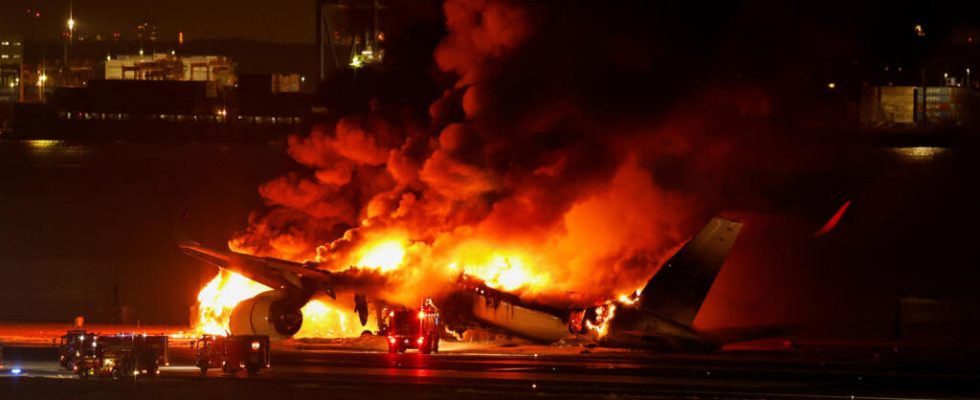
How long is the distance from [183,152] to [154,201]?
16.9 metres

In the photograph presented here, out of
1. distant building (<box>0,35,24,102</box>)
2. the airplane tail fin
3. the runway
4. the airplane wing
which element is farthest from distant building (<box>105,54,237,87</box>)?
the runway

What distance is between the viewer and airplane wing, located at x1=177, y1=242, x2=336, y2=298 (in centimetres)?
4550

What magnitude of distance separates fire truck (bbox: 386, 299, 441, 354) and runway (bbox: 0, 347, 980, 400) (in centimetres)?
85

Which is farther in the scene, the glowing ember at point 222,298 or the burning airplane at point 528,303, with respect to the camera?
the glowing ember at point 222,298

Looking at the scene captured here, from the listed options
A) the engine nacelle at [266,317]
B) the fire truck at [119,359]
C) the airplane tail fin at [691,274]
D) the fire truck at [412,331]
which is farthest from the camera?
the engine nacelle at [266,317]

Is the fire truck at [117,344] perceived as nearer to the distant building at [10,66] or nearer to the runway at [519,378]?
the runway at [519,378]

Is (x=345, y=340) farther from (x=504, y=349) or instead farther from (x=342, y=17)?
(x=342, y=17)

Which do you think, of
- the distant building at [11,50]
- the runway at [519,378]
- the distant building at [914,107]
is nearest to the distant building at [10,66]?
the distant building at [11,50]

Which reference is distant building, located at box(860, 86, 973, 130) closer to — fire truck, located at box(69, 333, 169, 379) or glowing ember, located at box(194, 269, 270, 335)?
glowing ember, located at box(194, 269, 270, 335)

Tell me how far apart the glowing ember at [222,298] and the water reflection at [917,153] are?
4197 centimetres

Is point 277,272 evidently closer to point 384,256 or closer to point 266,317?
point 266,317

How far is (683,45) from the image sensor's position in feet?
159

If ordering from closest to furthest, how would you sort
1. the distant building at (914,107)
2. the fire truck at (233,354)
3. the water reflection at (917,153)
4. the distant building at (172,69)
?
the fire truck at (233,354), the water reflection at (917,153), the distant building at (914,107), the distant building at (172,69)

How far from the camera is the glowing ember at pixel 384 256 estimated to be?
153ft
